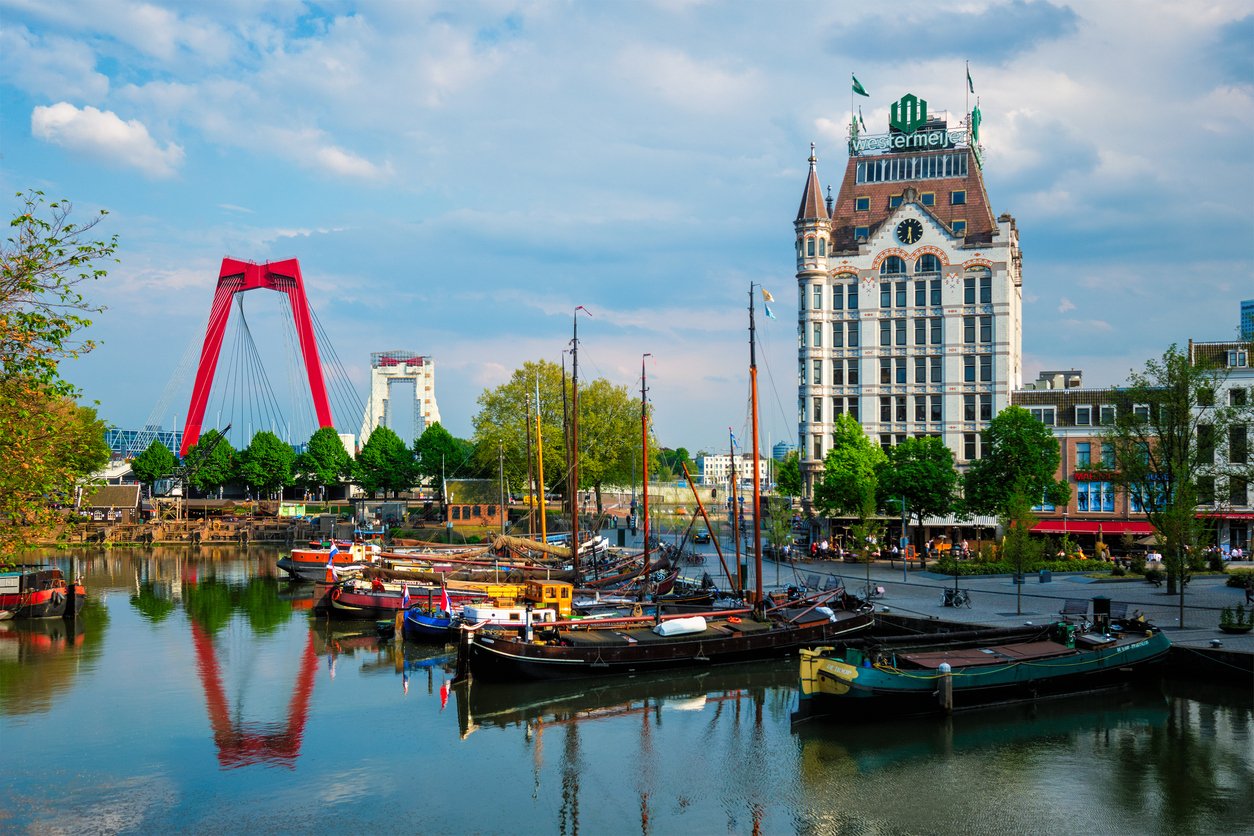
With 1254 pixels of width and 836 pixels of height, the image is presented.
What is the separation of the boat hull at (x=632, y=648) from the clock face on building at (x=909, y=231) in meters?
44.0

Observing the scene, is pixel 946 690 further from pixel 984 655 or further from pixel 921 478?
pixel 921 478

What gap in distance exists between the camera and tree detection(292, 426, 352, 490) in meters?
122

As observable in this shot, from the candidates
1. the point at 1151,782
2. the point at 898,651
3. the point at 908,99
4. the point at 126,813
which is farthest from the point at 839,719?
the point at 908,99

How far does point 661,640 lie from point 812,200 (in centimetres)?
5106

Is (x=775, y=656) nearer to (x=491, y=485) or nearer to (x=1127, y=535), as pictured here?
(x=1127, y=535)

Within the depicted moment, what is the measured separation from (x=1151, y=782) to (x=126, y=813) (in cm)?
2328

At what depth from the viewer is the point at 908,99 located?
269ft

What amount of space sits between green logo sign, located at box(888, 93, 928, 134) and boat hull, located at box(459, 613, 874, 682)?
53345mm

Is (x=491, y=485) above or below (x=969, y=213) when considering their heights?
below

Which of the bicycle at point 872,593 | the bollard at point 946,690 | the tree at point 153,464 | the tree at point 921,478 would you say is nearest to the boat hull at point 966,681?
the bollard at point 946,690

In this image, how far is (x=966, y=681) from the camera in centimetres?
3039

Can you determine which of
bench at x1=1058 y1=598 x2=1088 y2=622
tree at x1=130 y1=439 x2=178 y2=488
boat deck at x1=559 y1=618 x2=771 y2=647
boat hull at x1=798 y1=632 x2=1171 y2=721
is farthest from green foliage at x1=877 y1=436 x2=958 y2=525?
tree at x1=130 y1=439 x2=178 y2=488

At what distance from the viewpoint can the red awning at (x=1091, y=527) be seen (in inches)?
2653

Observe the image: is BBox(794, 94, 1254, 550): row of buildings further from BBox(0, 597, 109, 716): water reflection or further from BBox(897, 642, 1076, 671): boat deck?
BBox(0, 597, 109, 716): water reflection
